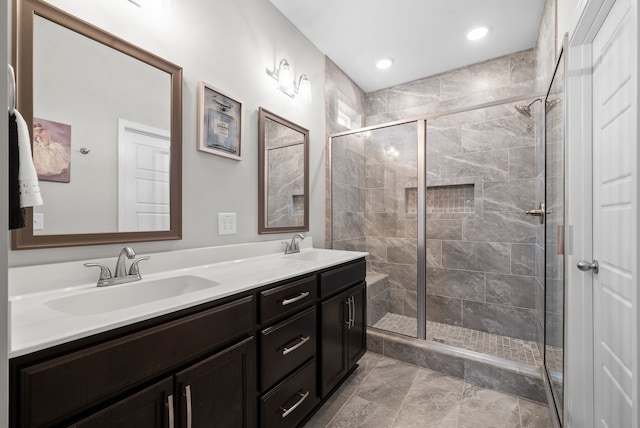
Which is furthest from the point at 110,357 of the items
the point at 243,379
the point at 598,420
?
the point at 598,420

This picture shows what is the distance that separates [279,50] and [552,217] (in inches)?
82.8

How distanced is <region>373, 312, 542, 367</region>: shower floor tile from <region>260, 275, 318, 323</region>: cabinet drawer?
131 cm

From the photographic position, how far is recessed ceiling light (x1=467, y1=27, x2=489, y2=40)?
2262 millimetres

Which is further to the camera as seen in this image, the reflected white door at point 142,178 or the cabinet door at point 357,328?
the cabinet door at point 357,328

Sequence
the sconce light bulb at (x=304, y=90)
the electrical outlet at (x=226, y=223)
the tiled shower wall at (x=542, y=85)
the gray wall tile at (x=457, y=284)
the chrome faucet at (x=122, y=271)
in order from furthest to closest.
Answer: the gray wall tile at (x=457, y=284)
the sconce light bulb at (x=304, y=90)
the tiled shower wall at (x=542, y=85)
the electrical outlet at (x=226, y=223)
the chrome faucet at (x=122, y=271)

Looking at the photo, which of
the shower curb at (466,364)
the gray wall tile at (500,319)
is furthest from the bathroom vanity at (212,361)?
the gray wall tile at (500,319)

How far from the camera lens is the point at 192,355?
35.3 inches

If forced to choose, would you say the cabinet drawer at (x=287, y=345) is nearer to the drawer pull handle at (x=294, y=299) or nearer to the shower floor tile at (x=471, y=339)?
the drawer pull handle at (x=294, y=299)

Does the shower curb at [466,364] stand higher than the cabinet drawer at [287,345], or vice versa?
the cabinet drawer at [287,345]

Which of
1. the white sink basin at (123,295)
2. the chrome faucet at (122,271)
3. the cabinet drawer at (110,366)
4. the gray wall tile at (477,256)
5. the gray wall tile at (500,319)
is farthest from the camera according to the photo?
the gray wall tile at (477,256)

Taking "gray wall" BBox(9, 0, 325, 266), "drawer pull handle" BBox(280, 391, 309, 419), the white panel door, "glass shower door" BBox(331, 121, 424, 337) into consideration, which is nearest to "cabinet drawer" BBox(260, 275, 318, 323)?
"drawer pull handle" BBox(280, 391, 309, 419)

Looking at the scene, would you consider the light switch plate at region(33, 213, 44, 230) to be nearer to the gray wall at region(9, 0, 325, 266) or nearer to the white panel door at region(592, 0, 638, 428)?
the gray wall at region(9, 0, 325, 266)

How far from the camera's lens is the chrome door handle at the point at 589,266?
1128 mm

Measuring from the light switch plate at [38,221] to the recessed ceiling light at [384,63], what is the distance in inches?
109
